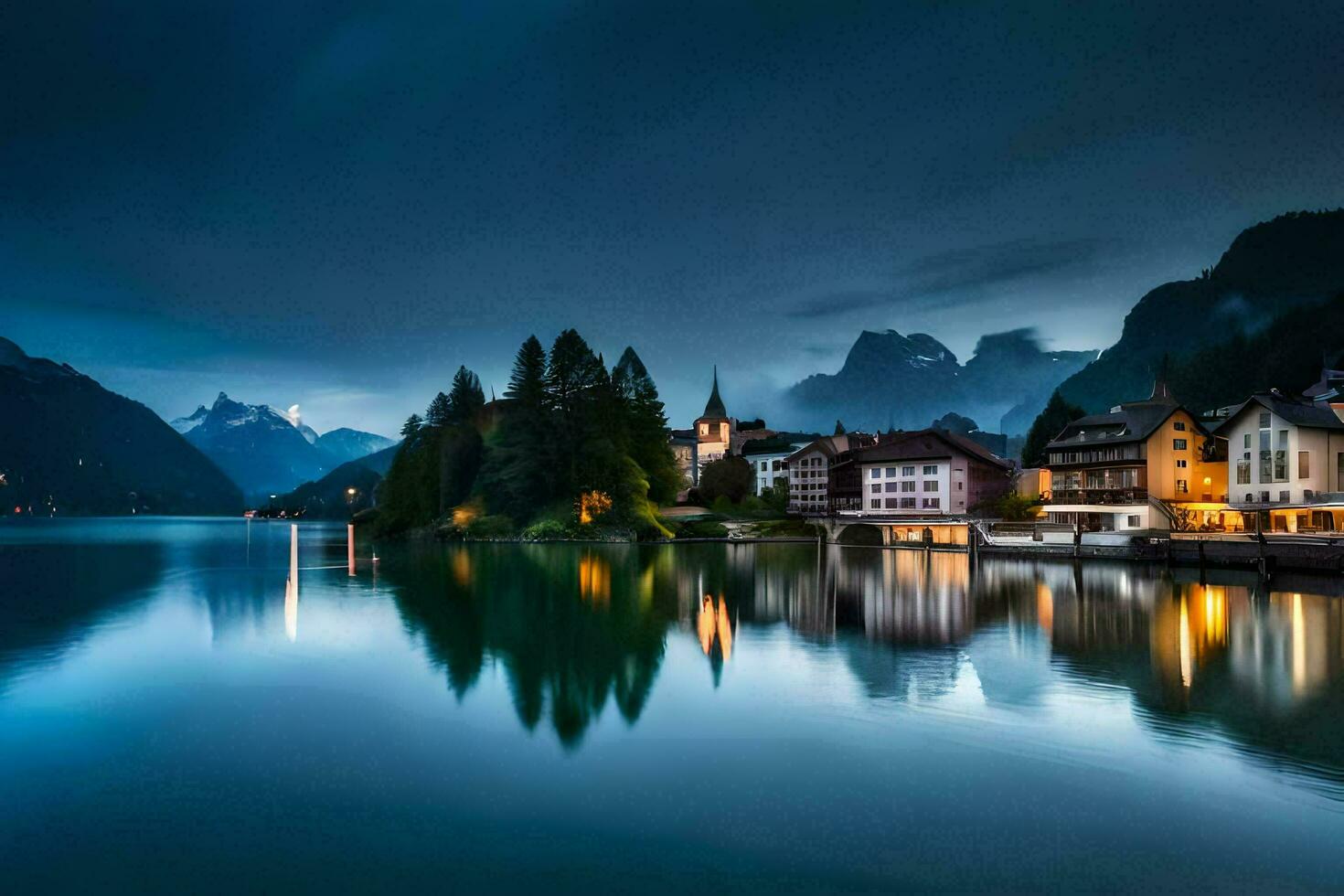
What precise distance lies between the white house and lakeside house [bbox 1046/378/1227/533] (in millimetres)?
4139

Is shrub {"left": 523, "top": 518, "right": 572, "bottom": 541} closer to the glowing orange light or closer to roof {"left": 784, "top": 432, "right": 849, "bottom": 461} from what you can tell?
the glowing orange light

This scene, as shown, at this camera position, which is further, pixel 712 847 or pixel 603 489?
pixel 603 489

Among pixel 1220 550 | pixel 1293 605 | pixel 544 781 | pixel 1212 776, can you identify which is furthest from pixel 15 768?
pixel 1220 550

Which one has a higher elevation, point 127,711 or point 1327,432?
point 1327,432

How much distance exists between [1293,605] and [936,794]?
106ft

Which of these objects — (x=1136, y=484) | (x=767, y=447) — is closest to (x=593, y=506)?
(x=1136, y=484)

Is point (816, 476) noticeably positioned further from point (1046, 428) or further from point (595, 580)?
point (595, 580)

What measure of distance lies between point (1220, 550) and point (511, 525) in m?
70.6

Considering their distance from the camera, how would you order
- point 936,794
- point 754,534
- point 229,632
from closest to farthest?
1. point 936,794
2. point 229,632
3. point 754,534

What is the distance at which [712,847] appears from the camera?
1031 centimetres

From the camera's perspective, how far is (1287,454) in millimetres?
59469

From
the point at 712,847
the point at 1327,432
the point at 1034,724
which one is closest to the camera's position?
the point at 712,847

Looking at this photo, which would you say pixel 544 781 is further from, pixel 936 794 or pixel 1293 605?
pixel 1293 605

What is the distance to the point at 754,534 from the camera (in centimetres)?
9325
